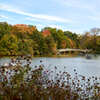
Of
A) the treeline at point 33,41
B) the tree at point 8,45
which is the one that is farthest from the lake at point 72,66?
the tree at point 8,45

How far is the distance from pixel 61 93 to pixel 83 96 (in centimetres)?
56

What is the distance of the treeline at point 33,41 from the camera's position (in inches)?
1209

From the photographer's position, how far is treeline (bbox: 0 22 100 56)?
30.7m

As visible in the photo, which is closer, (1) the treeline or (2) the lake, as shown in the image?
(2) the lake

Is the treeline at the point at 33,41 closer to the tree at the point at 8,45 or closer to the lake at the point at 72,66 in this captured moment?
the tree at the point at 8,45

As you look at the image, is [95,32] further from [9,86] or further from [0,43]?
[9,86]

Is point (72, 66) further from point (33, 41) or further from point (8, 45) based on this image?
point (33, 41)

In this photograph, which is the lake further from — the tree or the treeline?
the tree

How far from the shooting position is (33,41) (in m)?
36.1

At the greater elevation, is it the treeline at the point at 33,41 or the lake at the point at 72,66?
the treeline at the point at 33,41

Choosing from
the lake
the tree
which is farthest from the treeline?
the lake

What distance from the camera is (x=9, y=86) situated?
295 cm

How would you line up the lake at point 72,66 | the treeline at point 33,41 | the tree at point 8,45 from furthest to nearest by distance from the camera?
the treeline at point 33,41
the tree at point 8,45
the lake at point 72,66

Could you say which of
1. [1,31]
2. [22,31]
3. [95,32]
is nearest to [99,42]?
[95,32]
